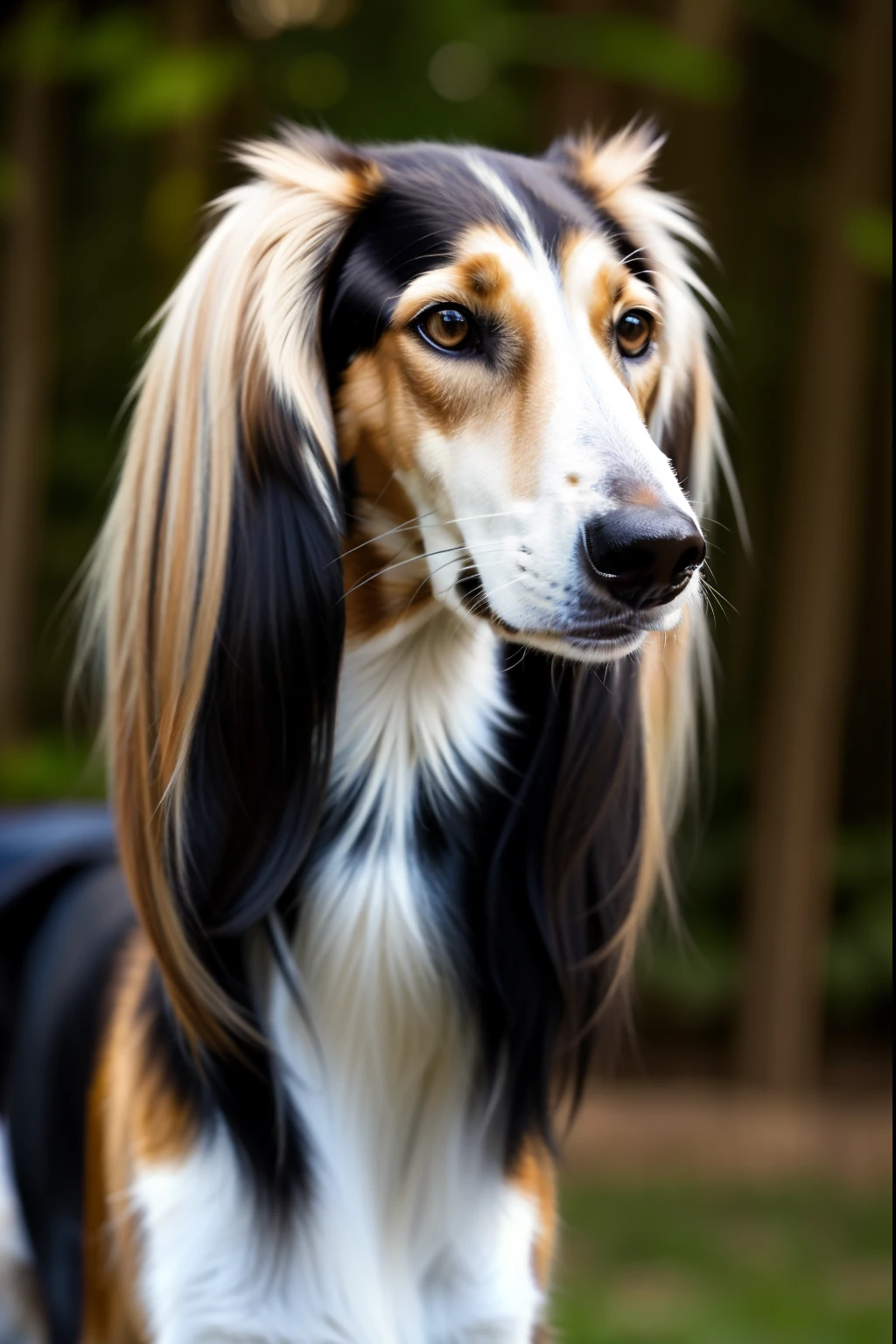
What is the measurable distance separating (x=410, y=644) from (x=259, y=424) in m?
0.38

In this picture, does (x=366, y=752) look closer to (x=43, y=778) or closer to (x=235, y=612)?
(x=235, y=612)

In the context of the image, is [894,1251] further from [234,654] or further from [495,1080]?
[234,654]

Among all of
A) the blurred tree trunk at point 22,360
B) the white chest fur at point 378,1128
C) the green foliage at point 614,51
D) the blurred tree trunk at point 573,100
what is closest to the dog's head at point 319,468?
the white chest fur at point 378,1128

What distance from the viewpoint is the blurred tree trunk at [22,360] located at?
21.0ft

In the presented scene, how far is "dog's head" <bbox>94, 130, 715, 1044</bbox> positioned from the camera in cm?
179

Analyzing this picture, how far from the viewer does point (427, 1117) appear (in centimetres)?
205

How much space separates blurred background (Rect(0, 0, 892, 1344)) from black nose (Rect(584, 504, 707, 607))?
116 inches

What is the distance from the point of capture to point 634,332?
6.51 feet

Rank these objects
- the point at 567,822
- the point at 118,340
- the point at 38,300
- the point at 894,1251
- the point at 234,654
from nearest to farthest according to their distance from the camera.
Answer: the point at 234,654 → the point at 567,822 → the point at 894,1251 → the point at 38,300 → the point at 118,340

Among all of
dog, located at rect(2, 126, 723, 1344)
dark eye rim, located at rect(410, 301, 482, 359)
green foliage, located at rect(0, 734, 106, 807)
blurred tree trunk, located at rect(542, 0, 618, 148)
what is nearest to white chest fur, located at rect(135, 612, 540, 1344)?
dog, located at rect(2, 126, 723, 1344)

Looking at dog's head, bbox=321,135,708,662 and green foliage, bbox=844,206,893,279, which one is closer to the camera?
dog's head, bbox=321,135,708,662

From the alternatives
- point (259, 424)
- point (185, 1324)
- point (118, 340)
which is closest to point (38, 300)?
point (118, 340)

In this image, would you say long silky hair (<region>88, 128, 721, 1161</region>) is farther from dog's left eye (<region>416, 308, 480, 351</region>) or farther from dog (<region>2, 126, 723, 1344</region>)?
dog's left eye (<region>416, 308, 480, 351</region>)

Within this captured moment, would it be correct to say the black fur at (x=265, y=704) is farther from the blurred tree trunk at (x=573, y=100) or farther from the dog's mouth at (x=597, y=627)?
the blurred tree trunk at (x=573, y=100)
